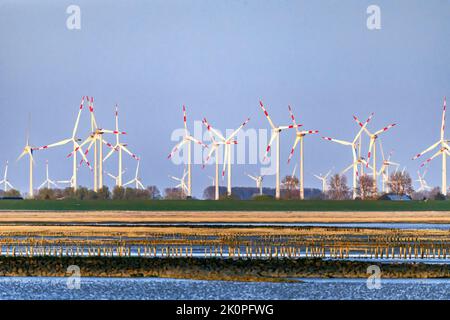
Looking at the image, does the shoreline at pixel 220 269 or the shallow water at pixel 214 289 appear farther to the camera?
the shoreline at pixel 220 269

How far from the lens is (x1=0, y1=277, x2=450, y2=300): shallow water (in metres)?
58.1

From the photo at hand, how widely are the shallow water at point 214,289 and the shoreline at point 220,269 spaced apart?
1704mm

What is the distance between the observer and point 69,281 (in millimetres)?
63469

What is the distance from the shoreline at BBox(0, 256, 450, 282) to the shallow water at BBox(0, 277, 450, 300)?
1.70m

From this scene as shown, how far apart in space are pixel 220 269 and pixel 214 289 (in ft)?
23.3

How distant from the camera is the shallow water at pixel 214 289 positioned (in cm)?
5809

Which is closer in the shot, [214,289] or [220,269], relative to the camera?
[214,289]

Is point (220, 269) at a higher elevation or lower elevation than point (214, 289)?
higher

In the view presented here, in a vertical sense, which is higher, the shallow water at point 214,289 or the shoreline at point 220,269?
the shoreline at point 220,269

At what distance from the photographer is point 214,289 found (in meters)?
60.3

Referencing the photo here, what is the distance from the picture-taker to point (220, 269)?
67438 millimetres
